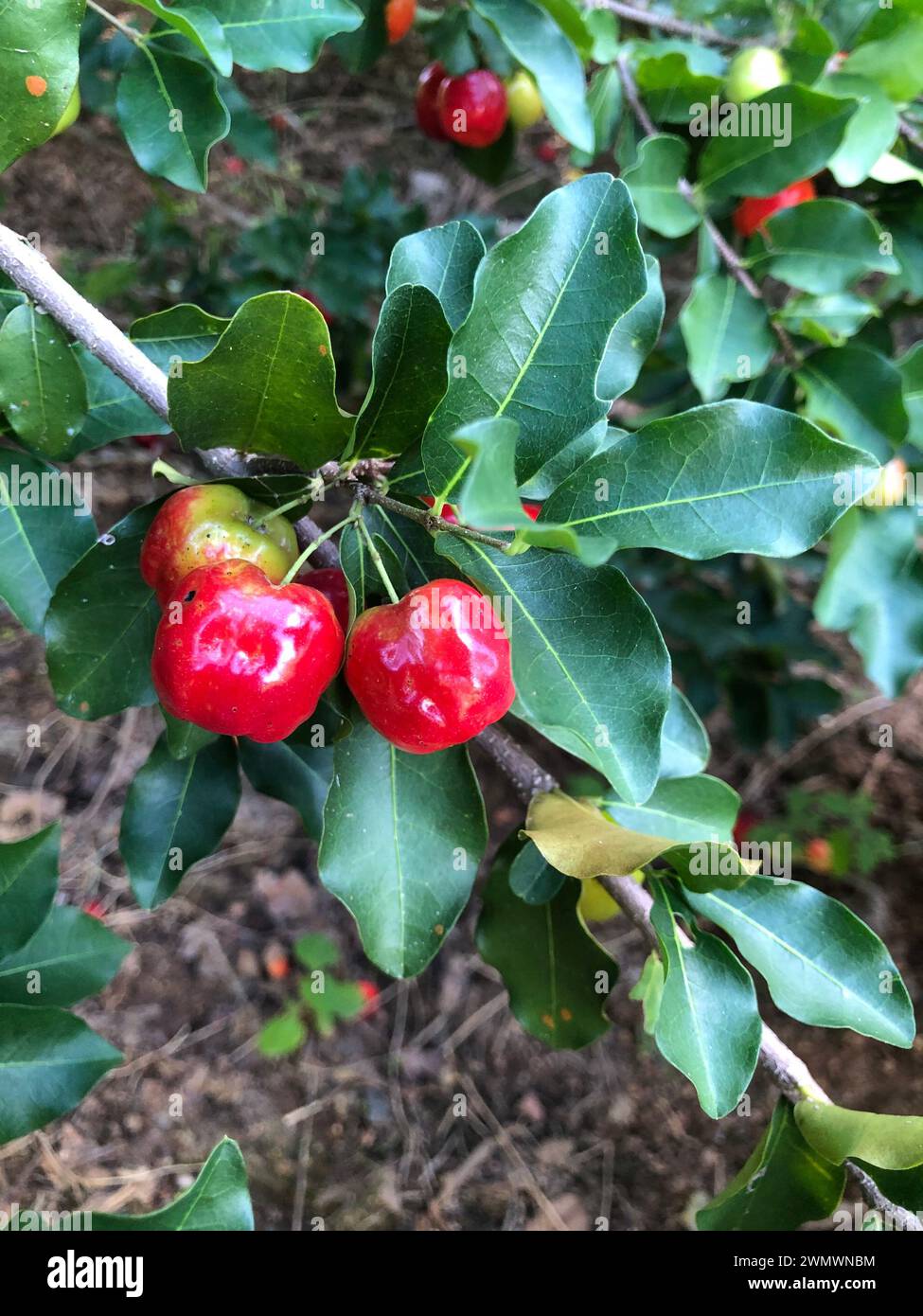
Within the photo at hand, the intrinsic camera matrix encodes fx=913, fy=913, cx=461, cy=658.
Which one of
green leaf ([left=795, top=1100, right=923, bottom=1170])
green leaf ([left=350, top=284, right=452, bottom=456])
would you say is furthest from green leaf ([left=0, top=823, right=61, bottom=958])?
green leaf ([left=795, top=1100, right=923, bottom=1170])

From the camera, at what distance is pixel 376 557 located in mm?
735

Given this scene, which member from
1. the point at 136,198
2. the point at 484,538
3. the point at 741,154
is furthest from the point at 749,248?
the point at 136,198

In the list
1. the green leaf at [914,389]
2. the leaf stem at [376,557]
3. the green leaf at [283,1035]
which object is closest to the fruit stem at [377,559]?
the leaf stem at [376,557]

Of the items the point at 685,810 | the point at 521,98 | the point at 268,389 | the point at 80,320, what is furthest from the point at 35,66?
the point at 521,98

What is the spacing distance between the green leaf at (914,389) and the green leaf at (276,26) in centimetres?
93

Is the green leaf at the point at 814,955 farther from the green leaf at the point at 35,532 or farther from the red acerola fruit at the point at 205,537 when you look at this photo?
the green leaf at the point at 35,532

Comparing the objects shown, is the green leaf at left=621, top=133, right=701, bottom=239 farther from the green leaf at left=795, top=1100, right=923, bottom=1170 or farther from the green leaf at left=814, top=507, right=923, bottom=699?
the green leaf at left=795, top=1100, right=923, bottom=1170

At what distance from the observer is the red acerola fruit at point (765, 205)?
139 centimetres

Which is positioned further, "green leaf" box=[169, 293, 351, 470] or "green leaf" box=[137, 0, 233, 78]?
"green leaf" box=[137, 0, 233, 78]

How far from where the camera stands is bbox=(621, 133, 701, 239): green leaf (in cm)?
124

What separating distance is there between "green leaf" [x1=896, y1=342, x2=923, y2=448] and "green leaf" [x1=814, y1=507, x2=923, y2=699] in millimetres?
122

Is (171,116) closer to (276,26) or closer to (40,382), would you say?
(276,26)
